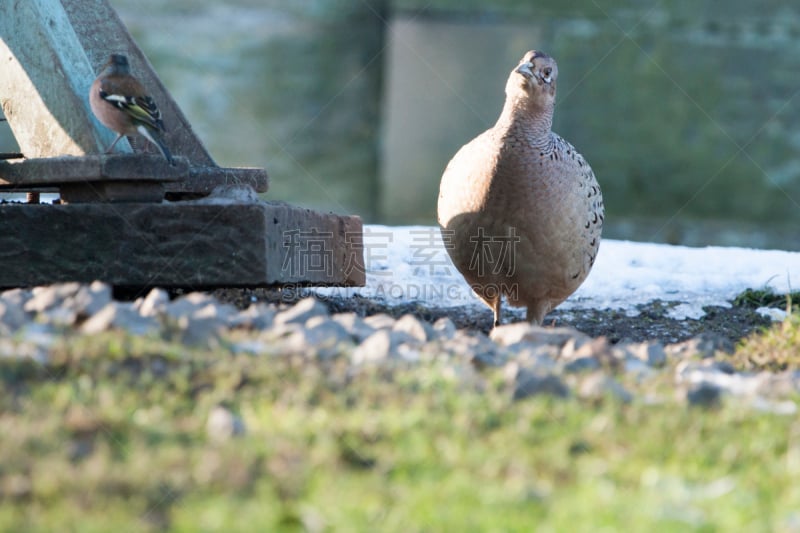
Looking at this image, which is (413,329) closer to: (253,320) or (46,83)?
(253,320)

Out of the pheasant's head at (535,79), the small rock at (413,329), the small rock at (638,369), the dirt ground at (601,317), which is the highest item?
the pheasant's head at (535,79)

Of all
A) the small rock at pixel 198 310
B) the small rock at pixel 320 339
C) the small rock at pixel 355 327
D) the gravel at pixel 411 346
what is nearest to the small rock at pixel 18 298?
the gravel at pixel 411 346

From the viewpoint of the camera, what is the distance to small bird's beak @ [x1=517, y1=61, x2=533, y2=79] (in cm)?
543

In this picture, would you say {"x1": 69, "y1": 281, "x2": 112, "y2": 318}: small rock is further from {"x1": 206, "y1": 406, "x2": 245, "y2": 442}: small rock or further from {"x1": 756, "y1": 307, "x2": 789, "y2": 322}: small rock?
{"x1": 756, "y1": 307, "x2": 789, "y2": 322}: small rock

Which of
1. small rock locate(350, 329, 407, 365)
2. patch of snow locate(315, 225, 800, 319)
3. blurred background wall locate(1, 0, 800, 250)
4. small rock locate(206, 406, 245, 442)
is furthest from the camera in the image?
blurred background wall locate(1, 0, 800, 250)

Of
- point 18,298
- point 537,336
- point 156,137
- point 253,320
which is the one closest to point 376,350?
point 253,320

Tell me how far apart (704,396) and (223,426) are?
4.78ft

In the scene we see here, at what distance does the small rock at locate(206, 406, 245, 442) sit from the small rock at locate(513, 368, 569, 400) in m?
0.84

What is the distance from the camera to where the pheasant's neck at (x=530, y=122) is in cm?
541

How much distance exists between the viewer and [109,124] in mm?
4750

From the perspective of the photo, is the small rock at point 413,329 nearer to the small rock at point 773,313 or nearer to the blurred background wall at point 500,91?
the small rock at point 773,313

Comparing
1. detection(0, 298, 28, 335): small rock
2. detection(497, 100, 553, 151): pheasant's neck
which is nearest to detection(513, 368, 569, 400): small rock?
detection(0, 298, 28, 335): small rock

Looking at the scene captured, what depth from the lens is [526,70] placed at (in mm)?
5426

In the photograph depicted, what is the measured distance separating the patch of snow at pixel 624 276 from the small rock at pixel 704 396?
3.09 meters
